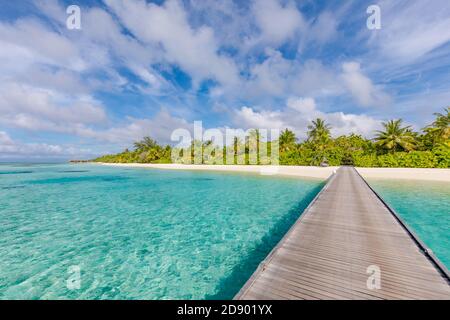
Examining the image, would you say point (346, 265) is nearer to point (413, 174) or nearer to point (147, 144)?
point (413, 174)

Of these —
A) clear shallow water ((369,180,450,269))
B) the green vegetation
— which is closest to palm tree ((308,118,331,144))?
the green vegetation

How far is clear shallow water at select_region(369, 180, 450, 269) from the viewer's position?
731 centimetres

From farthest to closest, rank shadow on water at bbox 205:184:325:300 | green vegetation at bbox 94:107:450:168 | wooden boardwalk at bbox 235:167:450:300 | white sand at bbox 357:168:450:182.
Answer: green vegetation at bbox 94:107:450:168 → white sand at bbox 357:168:450:182 → shadow on water at bbox 205:184:325:300 → wooden boardwalk at bbox 235:167:450:300

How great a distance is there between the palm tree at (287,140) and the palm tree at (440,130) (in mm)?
24348

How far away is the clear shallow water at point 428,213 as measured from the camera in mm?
7310

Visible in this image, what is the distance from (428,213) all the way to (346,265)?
1066 centimetres

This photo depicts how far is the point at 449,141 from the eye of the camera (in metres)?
30.6

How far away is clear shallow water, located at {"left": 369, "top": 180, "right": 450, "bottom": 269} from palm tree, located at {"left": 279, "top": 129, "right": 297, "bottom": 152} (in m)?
33.8

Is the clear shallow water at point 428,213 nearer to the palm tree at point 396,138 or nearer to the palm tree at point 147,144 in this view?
the palm tree at point 396,138

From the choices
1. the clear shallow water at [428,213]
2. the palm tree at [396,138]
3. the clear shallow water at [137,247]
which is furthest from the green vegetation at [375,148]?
the clear shallow water at [137,247]

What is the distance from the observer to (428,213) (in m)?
10.9

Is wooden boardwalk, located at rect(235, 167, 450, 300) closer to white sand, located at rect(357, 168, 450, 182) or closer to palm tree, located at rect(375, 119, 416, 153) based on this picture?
white sand, located at rect(357, 168, 450, 182)

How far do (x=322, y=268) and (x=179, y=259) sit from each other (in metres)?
4.43

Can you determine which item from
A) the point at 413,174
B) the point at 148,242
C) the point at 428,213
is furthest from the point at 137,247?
the point at 413,174
